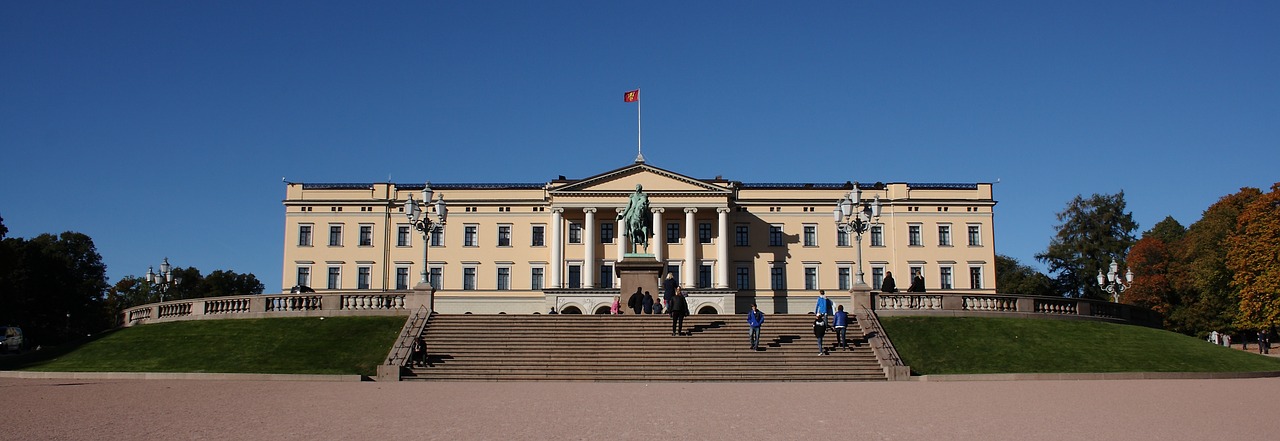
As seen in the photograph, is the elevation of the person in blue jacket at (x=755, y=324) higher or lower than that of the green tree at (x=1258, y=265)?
lower

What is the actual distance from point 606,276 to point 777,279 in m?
13.0

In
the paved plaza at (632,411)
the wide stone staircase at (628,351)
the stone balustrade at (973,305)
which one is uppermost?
the stone balustrade at (973,305)

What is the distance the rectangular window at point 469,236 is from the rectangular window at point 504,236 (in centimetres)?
168

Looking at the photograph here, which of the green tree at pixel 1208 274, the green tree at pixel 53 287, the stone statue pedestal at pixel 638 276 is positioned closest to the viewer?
the stone statue pedestal at pixel 638 276

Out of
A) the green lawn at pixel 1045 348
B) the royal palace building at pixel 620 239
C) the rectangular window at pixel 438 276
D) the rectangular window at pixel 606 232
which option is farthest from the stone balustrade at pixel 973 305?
the rectangular window at pixel 438 276

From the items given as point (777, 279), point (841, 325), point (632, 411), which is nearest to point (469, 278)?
point (777, 279)

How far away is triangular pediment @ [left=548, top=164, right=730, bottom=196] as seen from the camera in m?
77.4

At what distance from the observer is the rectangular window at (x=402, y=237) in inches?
3150

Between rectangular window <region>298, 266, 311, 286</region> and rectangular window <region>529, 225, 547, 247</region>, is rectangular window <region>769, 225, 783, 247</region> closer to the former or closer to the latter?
rectangular window <region>529, 225, 547, 247</region>

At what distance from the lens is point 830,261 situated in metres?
79.7

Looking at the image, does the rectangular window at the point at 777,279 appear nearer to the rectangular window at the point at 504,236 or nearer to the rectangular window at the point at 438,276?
the rectangular window at the point at 504,236

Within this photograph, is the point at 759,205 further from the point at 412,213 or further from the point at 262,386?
the point at 262,386

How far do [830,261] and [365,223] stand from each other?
117ft

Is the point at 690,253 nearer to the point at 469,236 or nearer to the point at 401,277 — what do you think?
the point at 469,236
